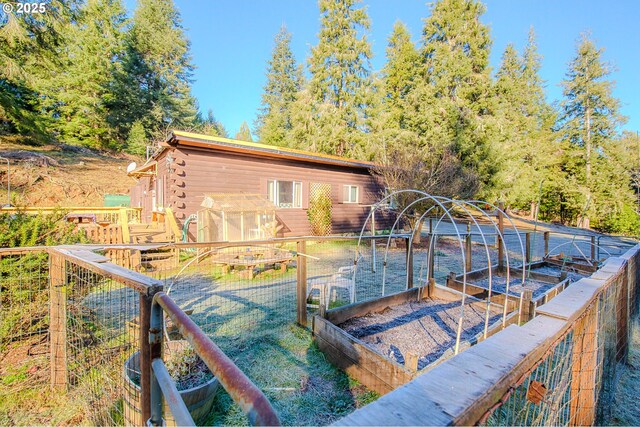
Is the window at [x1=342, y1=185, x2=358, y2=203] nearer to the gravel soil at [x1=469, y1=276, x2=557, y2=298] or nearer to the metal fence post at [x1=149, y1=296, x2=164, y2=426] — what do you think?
the gravel soil at [x1=469, y1=276, x2=557, y2=298]

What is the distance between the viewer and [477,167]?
15867 millimetres

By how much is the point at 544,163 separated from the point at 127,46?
32.8 m

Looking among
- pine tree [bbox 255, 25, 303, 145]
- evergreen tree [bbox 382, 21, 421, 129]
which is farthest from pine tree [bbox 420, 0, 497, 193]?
pine tree [bbox 255, 25, 303, 145]

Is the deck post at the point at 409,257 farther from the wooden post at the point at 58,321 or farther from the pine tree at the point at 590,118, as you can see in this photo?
the pine tree at the point at 590,118

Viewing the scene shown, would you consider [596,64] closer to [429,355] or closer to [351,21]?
[351,21]

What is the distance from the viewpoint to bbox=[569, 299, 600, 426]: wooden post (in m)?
1.38

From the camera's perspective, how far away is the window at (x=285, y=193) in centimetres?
944

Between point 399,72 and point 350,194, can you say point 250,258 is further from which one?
point 399,72

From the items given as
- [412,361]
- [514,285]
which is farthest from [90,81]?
[514,285]

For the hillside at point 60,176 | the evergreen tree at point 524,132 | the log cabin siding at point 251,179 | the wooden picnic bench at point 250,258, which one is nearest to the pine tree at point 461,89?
the evergreen tree at point 524,132

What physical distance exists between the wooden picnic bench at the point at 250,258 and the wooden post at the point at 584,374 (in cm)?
484

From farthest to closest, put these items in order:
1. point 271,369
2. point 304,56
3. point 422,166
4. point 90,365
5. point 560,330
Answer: point 304,56 → point 422,166 → point 271,369 → point 90,365 → point 560,330

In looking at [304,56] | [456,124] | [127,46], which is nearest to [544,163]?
[456,124]

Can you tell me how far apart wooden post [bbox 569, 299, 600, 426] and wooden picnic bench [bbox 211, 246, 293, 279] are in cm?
484
